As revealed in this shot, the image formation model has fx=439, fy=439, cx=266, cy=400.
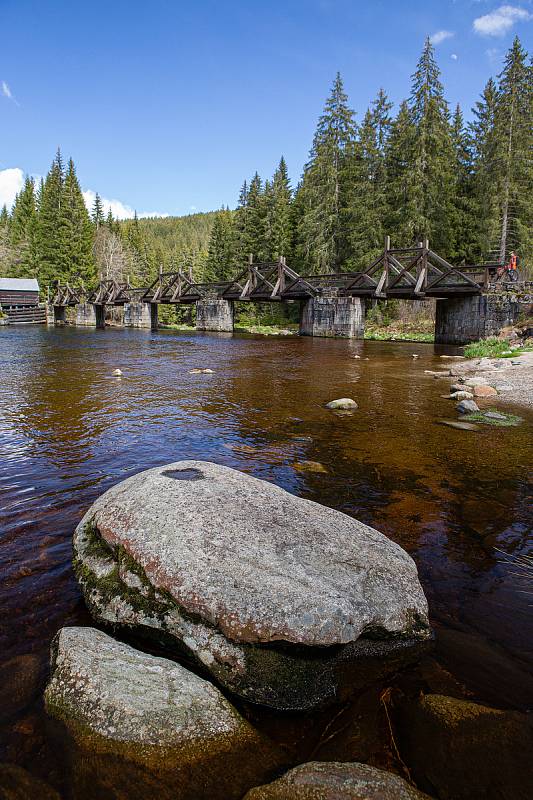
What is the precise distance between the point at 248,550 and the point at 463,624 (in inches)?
57.0

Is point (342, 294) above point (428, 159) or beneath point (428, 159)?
beneath

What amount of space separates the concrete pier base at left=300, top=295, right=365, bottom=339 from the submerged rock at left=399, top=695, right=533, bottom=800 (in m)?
30.8

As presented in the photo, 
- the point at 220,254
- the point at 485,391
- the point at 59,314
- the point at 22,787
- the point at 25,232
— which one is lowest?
the point at 22,787

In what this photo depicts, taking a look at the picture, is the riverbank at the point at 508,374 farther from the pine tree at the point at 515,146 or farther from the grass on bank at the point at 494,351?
the pine tree at the point at 515,146

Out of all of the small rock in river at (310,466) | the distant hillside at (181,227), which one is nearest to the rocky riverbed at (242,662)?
the small rock in river at (310,466)

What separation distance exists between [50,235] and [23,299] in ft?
53.0

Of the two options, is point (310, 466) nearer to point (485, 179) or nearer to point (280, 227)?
point (485, 179)

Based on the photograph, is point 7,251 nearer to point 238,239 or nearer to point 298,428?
point 238,239

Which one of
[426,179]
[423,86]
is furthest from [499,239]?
[423,86]

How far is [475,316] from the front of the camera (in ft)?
74.9

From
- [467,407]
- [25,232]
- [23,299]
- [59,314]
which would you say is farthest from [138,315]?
[467,407]

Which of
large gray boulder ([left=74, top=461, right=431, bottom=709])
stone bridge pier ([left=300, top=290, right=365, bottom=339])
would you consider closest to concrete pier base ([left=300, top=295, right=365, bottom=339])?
stone bridge pier ([left=300, top=290, right=365, bottom=339])

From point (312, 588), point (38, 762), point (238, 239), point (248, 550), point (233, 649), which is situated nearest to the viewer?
point (38, 762)

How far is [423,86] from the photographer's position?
119 feet
